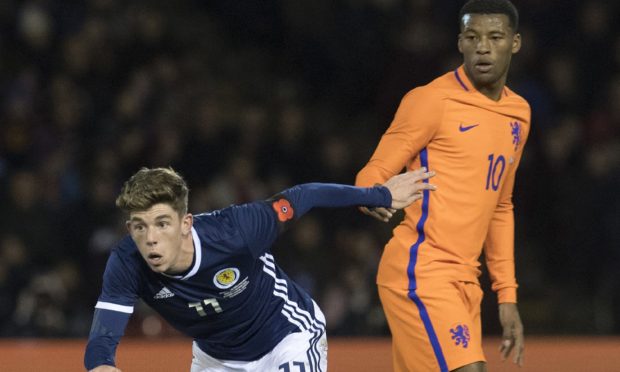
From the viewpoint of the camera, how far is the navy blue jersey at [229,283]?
3.45 m

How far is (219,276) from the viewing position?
141 inches

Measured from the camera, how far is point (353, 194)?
11.9ft

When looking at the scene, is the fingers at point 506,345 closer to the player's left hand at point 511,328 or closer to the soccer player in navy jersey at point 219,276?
the player's left hand at point 511,328

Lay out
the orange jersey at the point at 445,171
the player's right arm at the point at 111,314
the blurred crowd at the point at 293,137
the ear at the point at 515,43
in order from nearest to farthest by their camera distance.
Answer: the player's right arm at the point at 111,314 → the orange jersey at the point at 445,171 → the ear at the point at 515,43 → the blurred crowd at the point at 293,137

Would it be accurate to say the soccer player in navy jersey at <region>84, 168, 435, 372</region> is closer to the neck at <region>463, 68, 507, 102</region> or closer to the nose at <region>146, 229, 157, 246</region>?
the nose at <region>146, 229, 157, 246</region>

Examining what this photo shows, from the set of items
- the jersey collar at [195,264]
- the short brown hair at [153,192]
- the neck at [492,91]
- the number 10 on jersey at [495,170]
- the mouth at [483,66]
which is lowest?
the jersey collar at [195,264]

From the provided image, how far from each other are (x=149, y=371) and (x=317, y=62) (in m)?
3.65

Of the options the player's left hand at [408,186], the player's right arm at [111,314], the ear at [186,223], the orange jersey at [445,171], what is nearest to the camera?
the player's right arm at [111,314]

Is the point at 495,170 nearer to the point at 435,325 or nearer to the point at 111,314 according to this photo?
the point at 435,325

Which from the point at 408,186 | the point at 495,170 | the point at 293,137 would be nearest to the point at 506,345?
the point at 495,170

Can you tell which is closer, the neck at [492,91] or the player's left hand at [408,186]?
the player's left hand at [408,186]

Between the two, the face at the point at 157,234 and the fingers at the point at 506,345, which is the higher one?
the face at the point at 157,234

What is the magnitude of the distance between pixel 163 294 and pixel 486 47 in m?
1.37

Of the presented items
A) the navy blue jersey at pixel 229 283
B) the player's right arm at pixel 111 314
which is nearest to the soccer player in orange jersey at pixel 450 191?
the navy blue jersey at pixel 229 283
